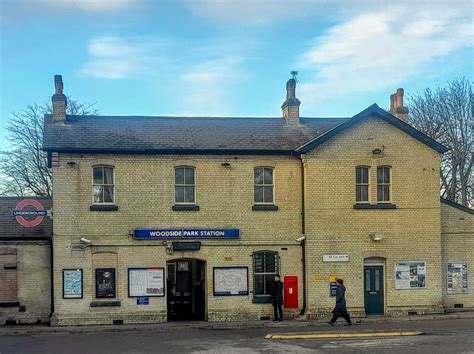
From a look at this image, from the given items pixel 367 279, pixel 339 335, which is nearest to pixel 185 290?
pixel 367 279

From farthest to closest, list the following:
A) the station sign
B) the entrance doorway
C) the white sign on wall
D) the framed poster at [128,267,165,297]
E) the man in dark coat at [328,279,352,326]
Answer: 1. the entrance doorway
2. the white sign on wall
3. the station sign
4. the framed poster at [128,267,165,297]
5. the man in dark coat at [328,279,352,326]

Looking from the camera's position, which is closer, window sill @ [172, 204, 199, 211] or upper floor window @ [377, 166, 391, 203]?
window sill @ [172, 204, 199, 211]

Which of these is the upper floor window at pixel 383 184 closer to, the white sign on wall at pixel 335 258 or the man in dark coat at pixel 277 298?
the white sign on wall at pixel 335 258

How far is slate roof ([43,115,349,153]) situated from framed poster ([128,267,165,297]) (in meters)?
4.69

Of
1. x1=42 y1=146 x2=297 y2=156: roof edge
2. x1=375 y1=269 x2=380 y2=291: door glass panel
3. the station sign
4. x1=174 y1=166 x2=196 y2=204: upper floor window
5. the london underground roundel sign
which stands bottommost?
x1=375 y1=269 x2=380 y2=291: door glass panel

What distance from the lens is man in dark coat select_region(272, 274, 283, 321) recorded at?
25016 millimetres

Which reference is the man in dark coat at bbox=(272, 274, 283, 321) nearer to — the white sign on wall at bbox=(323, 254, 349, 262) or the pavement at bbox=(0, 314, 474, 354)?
the pavement at bbox=(0, 314, 474, 354)

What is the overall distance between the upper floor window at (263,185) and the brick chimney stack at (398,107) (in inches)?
274

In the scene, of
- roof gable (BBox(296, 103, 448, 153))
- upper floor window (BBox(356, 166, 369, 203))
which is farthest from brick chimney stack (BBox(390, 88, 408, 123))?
upper floor window (BBox(356, 166, 369, 203))

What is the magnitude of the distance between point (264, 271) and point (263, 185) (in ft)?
11.4

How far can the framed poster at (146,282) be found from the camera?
2497cm

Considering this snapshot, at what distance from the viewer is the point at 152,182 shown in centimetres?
2538

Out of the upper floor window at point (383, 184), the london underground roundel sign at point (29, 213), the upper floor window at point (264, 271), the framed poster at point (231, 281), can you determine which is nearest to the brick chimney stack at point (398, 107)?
the upper floor window at point (383, 184)

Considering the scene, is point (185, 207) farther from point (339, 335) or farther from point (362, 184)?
point (339, 335)
